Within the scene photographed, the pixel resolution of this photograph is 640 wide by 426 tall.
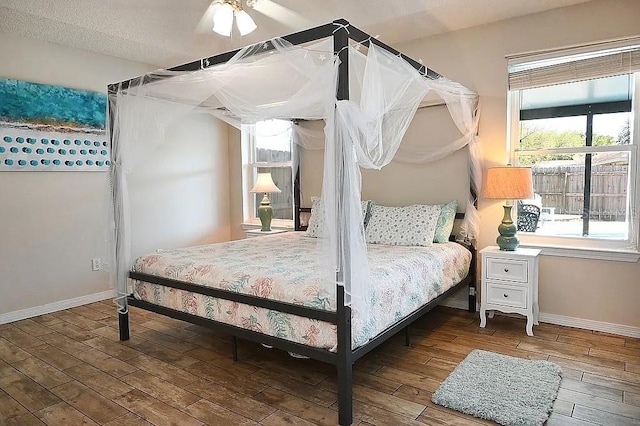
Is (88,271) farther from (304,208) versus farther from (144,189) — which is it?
(304,208)

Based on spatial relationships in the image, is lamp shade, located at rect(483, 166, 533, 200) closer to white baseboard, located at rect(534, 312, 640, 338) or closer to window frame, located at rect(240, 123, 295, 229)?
white baseboard, located at rect(534, 312, 640, 338)

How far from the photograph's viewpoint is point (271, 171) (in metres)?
5.53

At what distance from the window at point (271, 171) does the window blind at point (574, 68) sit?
2.53 m

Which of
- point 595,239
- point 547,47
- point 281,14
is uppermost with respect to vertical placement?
point 281,14

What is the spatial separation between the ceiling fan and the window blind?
196 centimetres

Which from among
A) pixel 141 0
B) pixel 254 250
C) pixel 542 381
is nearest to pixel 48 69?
pixel 141 0

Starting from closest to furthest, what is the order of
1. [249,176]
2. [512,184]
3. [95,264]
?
[512,184] < [95,264] < [249,176]

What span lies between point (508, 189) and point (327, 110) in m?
1.91

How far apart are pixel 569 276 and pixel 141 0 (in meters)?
4.27

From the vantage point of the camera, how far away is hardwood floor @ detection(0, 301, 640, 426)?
2.24m

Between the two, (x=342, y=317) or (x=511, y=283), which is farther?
(x=511, y=283)

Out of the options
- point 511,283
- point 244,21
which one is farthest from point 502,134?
point 244,21

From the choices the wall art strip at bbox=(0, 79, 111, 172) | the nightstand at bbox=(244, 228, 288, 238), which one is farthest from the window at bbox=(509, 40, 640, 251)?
the wall art strip at bbox=(0, 79, 111, 172)

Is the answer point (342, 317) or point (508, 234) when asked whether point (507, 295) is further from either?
point (342, 317)
